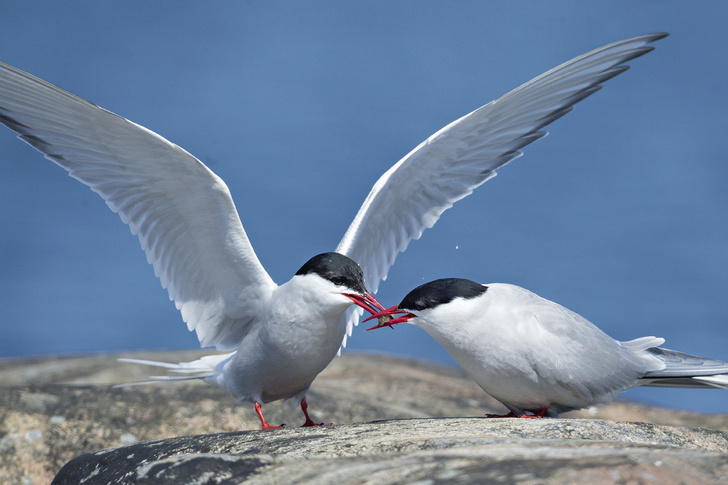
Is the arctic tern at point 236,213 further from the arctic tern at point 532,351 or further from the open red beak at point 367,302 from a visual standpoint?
the arctic tern at point 532,351

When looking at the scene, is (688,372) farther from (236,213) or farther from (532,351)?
(236,213)

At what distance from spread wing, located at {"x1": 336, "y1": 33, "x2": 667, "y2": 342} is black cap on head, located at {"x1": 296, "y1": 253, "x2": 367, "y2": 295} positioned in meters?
0.94

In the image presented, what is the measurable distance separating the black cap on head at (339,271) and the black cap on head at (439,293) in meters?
0.35

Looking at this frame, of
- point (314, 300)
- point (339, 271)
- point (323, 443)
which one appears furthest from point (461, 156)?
point (323, 443)

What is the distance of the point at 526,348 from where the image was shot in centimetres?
415

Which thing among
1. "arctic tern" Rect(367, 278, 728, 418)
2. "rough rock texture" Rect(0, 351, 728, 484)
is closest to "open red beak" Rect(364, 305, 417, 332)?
"arctic tern" Rect(367, 278, 728, 418)

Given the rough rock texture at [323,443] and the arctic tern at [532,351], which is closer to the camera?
the rough rock texture at [323,443]

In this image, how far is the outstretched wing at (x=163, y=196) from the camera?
15.5ft

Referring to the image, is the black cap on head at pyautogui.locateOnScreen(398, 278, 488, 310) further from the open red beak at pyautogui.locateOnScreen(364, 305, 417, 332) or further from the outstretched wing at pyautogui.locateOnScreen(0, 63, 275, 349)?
the outstretched wing at pyautogui.locateOnScreen(0, 63, 275, 349)

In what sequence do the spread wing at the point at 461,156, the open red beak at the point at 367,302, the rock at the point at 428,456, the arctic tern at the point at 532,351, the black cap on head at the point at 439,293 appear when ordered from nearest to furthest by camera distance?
the rock at the point at 428,456 → the arctic tern at the point at 532,351 → the black cap on head at the point at 439,293 → the open red beak at the point at 367,302 → the spread wing at the point at 461,156

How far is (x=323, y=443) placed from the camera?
3289 mm

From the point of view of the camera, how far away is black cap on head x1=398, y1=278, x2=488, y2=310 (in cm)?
430

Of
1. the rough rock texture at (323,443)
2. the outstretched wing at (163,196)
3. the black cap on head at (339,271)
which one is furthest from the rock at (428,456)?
the outstretched wing at (163,196)

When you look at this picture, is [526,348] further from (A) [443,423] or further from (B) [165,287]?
(B) [165,287]
